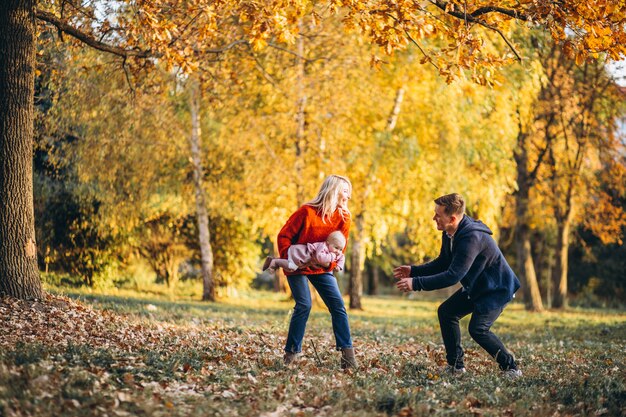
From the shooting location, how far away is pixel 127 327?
10055 millimetres

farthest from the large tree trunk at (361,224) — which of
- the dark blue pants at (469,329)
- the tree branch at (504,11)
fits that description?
the dark blue pants at (469,329)

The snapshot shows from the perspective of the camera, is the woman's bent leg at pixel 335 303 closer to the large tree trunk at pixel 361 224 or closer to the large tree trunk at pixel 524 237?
the large tree trunk at pixel 361 224

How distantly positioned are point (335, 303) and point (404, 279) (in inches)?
34.0

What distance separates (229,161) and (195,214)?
2530mm

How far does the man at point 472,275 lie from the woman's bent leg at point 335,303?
0.71 m

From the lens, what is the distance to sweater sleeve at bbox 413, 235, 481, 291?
7027 millimetres

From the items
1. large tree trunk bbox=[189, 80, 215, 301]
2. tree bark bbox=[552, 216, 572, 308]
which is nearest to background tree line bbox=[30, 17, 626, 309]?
large tree trunk bbox=[189, 80, 215, 301]

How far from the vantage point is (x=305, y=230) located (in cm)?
731

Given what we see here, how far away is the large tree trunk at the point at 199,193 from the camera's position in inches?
762

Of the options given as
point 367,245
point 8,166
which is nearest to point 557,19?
point 8,166

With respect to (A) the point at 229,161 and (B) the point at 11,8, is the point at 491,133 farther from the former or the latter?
(B) the point at 11,8

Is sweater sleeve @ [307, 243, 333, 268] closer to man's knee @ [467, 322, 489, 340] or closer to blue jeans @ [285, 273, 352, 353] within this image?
blue jeans @ [285, 273, 352, 353]

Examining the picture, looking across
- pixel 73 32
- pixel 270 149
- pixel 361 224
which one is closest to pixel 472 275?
pixel 73 32

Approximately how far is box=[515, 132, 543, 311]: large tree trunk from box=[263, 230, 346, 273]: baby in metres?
18.0
